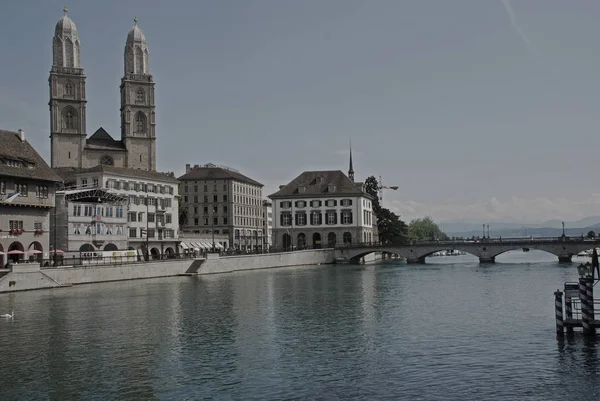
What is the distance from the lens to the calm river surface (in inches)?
910

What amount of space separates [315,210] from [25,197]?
220 ft

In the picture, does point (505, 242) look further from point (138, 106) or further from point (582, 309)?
point (582, 309)

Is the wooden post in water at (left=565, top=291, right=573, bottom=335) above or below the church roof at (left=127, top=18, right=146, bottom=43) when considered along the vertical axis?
below

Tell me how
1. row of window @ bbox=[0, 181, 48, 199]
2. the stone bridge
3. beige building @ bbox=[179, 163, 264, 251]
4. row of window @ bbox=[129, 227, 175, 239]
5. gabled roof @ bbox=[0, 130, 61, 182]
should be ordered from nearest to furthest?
1. row of window @ bbox=[0, 181, 48, 199]
2. gabled roof @ bbox=[0, 130, 61, 182]
3. row of window @ bbox=[129, 227, 175, 239]
4. the stone bridge
5. beige building @ bbox=[179, 163, 264, 251]

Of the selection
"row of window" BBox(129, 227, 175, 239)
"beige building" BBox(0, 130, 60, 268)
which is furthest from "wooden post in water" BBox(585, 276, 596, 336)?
"row of window" BBox(129, 227, 175, 239)

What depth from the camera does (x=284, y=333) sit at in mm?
34594

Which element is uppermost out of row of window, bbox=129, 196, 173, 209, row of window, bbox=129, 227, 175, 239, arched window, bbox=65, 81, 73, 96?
arched window, bbox=65, 81, 73, 96

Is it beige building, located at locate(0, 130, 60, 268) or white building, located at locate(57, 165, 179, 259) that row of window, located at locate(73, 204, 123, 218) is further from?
beige building, located at locate(0, 130, 60, 268)

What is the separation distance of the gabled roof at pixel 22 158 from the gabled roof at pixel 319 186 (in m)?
60.9

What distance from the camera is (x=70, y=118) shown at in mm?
126938

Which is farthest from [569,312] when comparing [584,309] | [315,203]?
[315,203]

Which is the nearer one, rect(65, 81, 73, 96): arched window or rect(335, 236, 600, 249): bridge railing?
rect(335, 236, 600, 249): bridge railing

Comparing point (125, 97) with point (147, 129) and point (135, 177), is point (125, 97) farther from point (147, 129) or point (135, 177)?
point (135, 177)

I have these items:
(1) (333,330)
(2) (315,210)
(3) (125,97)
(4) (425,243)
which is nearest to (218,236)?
(2) (315,210)
